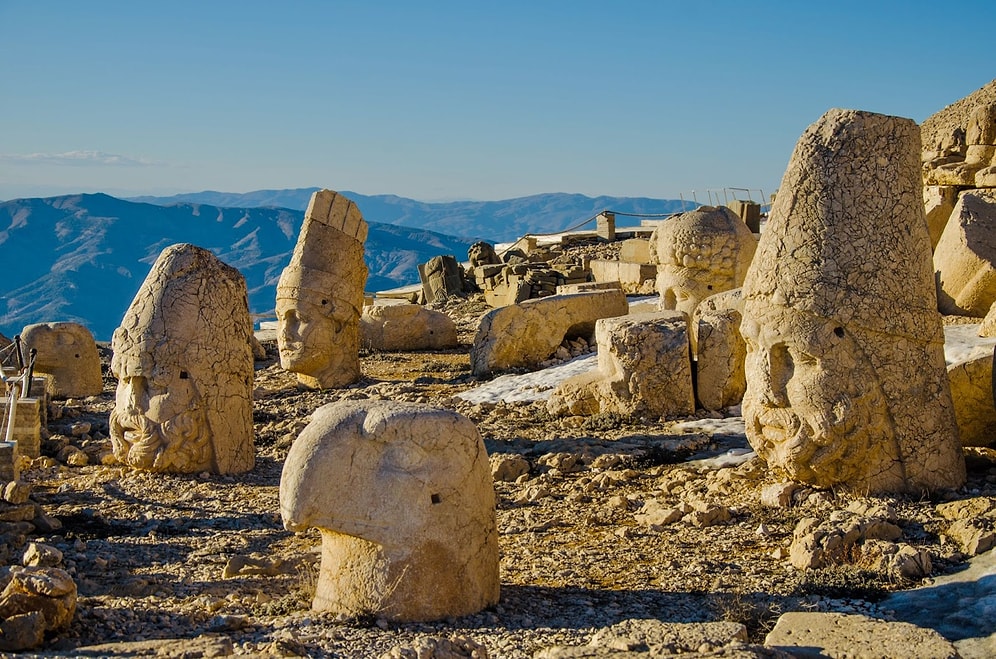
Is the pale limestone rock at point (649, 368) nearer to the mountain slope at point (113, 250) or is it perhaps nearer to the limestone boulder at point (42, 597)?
the limestone boulder at point (42, 597)

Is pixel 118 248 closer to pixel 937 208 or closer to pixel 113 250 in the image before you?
A: pixel 113 250

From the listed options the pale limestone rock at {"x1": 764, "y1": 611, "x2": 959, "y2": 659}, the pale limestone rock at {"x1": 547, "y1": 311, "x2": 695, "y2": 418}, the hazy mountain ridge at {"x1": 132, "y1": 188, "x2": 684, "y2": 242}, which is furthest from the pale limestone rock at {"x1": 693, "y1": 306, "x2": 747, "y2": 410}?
the hazy mountain ridge at {"x1": 132, "y1": 188, "x2": 684, "y2": 242}

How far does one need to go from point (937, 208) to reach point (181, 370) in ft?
28.1

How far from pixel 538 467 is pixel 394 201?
321 feet

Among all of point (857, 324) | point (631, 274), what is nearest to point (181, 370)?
point (857, 324)

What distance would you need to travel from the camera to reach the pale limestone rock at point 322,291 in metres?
13.1

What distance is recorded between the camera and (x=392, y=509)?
17.5 ft

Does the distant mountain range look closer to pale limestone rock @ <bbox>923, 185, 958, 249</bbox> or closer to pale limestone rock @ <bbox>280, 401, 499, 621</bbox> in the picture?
pale limestone rock @ <bbox>923, 185, 958, 249</bbox>

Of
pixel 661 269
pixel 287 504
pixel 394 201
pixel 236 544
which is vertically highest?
pixel 394 201

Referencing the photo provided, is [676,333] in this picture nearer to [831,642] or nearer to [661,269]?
[661,269]

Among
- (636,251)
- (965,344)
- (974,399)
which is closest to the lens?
(974,399)

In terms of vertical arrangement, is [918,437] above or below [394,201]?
below

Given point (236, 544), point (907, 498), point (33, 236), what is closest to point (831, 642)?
point (907, 498)

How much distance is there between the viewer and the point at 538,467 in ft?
29.4
